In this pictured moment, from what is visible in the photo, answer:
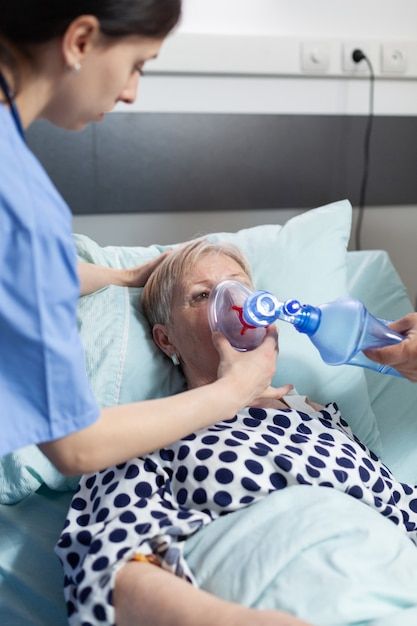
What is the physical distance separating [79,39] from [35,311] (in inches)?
13.2

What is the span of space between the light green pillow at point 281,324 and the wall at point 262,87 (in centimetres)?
49

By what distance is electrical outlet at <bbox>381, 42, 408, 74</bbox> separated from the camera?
2518 mm

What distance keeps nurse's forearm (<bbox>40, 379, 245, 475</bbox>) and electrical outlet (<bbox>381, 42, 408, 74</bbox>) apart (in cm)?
164

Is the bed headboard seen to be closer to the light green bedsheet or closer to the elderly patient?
the elderly patient

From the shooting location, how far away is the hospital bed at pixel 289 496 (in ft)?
3.99

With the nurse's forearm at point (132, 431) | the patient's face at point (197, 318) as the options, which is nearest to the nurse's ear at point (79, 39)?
the nurse's forearm at point (132, 431)

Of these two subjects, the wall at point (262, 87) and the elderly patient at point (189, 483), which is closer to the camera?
the elderly patient at point (189, 483)

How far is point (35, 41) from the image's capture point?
1000 millimetres

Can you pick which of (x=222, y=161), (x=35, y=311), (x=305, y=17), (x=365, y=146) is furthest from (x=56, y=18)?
(x=365, y=146)

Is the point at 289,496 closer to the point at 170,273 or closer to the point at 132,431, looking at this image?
the point at 132,431

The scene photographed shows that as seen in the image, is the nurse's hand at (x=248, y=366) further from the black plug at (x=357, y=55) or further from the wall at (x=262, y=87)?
the black plug at (x=357, y=55)

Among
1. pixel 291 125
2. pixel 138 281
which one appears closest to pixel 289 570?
pixel 138 281

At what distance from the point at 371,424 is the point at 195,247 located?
56 cm

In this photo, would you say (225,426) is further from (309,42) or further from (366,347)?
(309,42)
